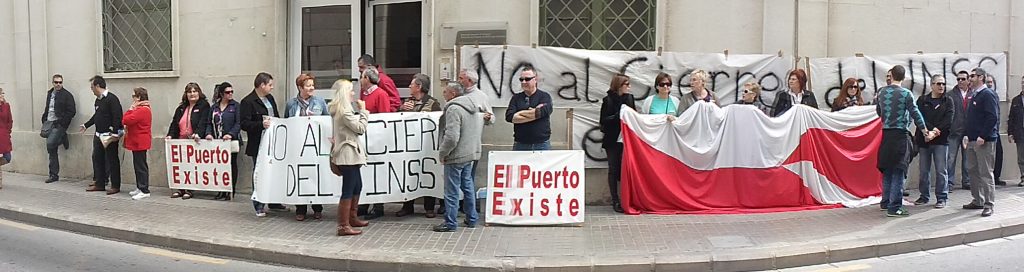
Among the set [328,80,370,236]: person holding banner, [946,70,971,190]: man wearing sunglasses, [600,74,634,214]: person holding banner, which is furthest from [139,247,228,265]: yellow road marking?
[946,70,971,190]: man wearing sunglasses

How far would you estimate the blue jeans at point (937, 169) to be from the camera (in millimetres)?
8445

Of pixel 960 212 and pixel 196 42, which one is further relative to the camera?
pixel 196 42

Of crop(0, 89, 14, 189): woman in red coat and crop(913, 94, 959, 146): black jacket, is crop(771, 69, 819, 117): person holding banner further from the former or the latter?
crop(0, 89, 14, 189): woman in red coat

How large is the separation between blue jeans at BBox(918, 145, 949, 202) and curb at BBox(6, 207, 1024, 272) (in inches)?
42.3

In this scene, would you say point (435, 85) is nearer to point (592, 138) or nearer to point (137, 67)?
point (592, 138)

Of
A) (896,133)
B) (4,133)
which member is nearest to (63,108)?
(4,133)

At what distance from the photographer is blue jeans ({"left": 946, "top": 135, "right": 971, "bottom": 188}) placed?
28.6 feet

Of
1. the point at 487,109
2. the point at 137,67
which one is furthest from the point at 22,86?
the point at 487,109

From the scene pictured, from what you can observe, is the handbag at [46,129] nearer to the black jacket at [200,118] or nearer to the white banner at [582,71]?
the black jacket at [200,118]

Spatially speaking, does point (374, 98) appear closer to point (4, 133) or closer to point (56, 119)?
point (4, 133)

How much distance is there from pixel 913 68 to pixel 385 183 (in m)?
7.51

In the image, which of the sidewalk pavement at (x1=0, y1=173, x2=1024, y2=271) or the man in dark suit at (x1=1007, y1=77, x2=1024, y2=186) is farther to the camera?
the man in dark suit at (x1=1007, y1=77, x2=1024, y2=186)

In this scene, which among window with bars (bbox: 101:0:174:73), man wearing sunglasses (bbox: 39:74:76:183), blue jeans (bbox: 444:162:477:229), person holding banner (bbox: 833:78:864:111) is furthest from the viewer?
man wearing sunglasses (bbox: 39:74:76:183)

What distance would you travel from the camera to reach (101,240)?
773 centimetres
